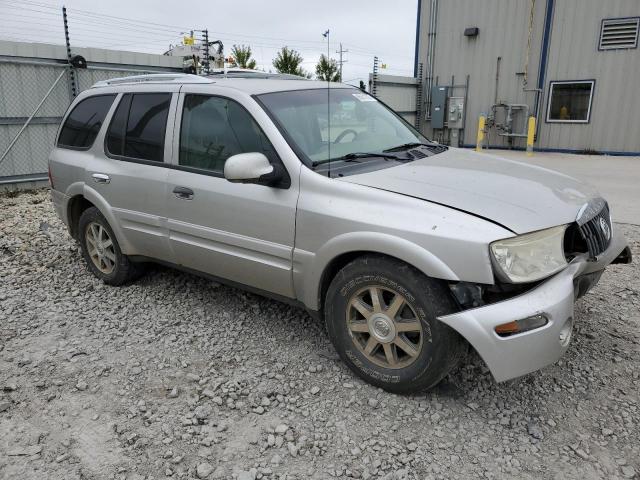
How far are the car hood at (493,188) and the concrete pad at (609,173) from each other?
3163 mm

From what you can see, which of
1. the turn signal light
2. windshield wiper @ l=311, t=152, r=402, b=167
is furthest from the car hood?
the turn signal light

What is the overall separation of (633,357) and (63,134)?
5.03 metres

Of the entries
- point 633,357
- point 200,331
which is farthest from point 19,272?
point 633,357

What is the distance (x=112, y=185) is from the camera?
13.9ft

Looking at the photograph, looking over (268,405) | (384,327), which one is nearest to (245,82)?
(384,327)

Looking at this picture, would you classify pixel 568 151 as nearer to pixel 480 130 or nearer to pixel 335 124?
pixel 480 130

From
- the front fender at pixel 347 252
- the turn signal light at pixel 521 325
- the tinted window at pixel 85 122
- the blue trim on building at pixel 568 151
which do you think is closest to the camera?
the turn signal light at pixel 521 325

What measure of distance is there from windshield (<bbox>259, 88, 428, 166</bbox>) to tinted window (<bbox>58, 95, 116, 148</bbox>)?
186cm

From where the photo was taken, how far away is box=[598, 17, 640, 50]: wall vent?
42.4ft

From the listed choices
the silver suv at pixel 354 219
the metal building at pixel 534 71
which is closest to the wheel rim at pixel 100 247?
the silver suv at pixel 354 219

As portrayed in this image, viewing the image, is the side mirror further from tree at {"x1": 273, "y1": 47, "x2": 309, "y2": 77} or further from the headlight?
tree at {"x1": 273, "y1": 47, "x2": 309, "y2": 77}

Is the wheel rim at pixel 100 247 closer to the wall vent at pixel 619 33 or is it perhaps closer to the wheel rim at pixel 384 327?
the wheel rim at pixel 384 327

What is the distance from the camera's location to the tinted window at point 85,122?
4502 millimetres

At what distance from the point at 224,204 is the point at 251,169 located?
1.66 feet
